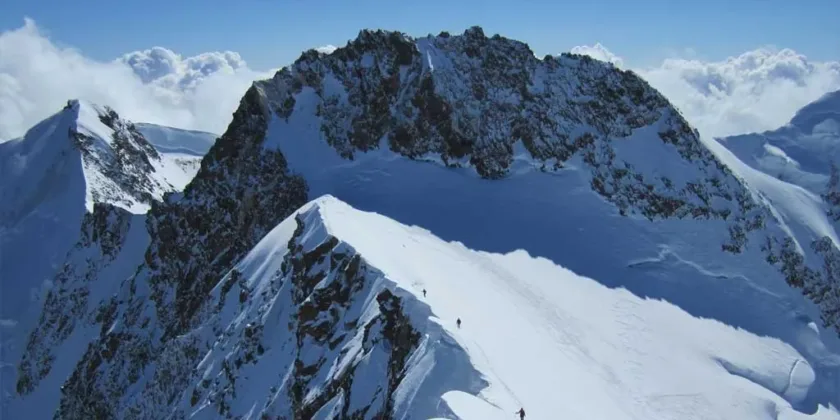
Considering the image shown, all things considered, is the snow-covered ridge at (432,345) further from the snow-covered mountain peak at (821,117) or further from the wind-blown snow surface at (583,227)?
the snow-covered mountain peak at (821,117)

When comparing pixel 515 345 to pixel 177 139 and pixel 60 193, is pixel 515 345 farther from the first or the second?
pixel 177 139

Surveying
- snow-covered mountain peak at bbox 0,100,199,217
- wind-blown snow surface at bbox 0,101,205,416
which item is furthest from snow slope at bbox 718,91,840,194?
snow-covered mountain peak at bbox 0,100,199,217

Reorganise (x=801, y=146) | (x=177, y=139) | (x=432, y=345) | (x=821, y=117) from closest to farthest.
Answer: (x=432, y=345)
(x=801, y=146)
(x=821, y=117)
(x=177, y=139)

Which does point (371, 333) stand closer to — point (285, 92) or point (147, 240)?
point (285, 92)

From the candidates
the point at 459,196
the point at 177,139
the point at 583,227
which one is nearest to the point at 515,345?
the point at 583,227

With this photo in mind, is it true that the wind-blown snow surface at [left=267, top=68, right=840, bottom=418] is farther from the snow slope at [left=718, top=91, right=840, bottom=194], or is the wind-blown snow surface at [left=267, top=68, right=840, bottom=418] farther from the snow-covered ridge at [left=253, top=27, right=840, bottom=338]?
the snow slope at [left=718, top=91, right=840, bottom=194]

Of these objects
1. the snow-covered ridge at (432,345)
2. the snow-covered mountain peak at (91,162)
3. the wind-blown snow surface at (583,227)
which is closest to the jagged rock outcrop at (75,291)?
the snow-covered mountain peak at (91,162)

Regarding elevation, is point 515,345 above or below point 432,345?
below
